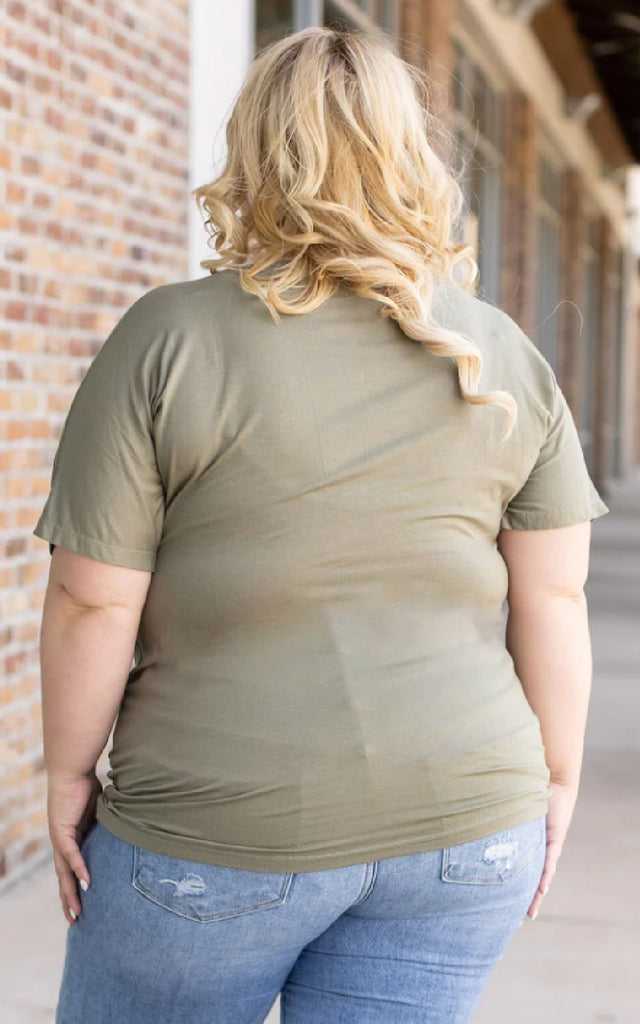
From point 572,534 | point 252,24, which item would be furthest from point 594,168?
point 572,534

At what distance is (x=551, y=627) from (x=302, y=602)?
38 cm

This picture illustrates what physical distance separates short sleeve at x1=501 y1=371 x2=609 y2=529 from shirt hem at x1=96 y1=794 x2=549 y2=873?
347mm

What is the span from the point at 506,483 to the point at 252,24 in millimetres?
5227

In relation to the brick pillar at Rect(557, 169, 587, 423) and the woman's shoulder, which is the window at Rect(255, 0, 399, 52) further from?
the brick pillar at Rect(557, 169, 587, 423)

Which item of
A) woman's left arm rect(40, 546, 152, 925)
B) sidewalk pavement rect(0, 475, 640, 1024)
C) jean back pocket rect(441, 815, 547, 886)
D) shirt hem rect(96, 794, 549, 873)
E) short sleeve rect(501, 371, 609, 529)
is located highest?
short sleeve rect(501, 371, 609, 529)

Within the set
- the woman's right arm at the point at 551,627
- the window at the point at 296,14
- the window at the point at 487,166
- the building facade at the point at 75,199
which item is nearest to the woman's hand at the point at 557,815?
the woman's right arm at the point at 551,627

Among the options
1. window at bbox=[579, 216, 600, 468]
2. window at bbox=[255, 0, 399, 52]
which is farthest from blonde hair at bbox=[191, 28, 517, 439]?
window at bbox=[579, 216, 600, 468]

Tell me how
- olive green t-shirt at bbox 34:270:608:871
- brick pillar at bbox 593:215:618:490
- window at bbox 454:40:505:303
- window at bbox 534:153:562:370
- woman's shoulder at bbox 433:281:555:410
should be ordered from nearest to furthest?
1. olive green t-shirt at bbox 34:270:608:871
2. woman's shoulder at bbox 433:281:555:410
3. window at bbox 454:40:505:303
4. window at bbox 534:153:562:370
5. brick pillar at bbox 593:215:618:490

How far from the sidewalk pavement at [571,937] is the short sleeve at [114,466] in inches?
80.9

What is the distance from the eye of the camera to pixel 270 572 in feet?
4.64

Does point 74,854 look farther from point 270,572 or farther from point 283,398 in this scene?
point 283,398

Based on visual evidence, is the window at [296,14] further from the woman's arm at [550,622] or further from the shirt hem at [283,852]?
the shirt hem at [283,852]

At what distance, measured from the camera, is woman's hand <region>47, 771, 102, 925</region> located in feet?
5.07

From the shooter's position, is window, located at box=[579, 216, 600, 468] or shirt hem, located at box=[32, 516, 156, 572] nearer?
shirt hem, located at box=[32, 516, 156, 572]
